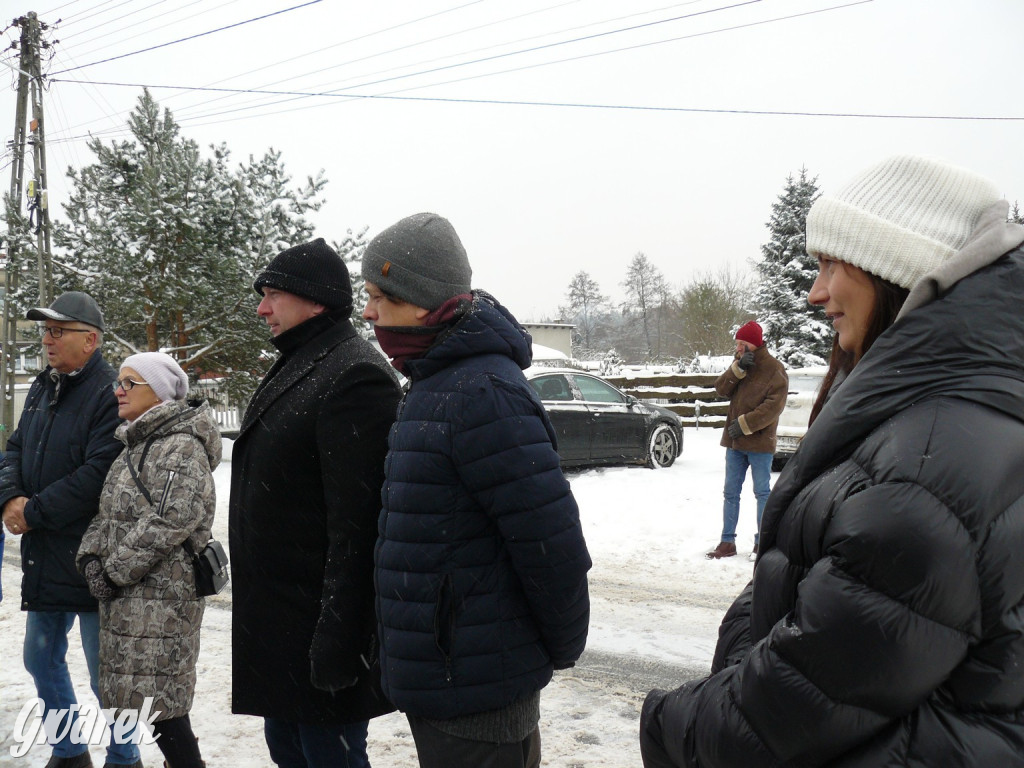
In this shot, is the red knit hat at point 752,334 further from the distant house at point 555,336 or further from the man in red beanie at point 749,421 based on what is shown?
the distant house at point 555,336

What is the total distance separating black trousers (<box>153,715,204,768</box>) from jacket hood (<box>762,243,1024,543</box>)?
115 inches

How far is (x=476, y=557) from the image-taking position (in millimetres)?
2236

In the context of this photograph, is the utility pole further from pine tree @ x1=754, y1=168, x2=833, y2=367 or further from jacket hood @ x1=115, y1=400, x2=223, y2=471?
pine tree @ x1=754, y1=168, x2=833, y2=367

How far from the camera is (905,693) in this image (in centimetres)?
127

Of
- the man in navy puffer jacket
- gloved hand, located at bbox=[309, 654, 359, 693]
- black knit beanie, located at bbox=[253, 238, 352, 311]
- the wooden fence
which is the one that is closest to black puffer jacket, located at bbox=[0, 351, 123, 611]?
black knit beanie, located at bbox=[253, 238, 352, 311]

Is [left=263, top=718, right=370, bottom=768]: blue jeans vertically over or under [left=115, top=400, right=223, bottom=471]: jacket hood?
under

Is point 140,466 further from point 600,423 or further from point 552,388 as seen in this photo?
point 600,423

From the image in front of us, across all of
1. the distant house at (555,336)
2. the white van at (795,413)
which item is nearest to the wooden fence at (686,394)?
the white van at (795,413)

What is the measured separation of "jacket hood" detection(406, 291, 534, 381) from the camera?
2.40 meters

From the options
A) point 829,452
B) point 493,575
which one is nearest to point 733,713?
point 829,452

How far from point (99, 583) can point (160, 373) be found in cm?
91

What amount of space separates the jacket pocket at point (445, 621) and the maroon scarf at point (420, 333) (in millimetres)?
675

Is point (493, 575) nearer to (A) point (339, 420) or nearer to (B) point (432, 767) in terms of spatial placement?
(B) point (432, 767)

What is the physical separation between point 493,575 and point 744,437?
5.72 metres
